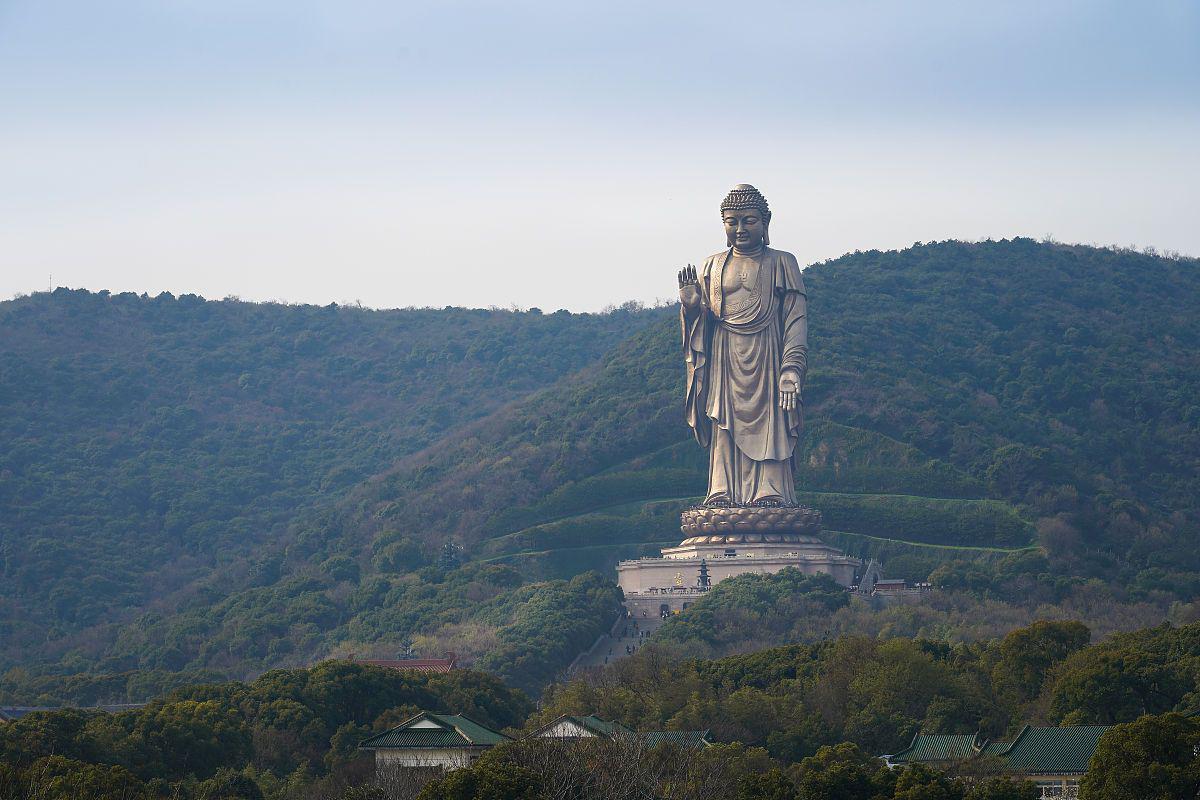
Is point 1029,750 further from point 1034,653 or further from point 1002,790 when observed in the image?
point 1034,653

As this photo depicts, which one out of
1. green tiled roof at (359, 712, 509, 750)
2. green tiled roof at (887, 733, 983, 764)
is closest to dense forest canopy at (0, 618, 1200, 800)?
green tiled roof at (359, 712, 509, 750)

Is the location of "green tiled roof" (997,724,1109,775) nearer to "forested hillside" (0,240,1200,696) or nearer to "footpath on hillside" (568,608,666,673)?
"forested hillside" (0,240,1200,696)

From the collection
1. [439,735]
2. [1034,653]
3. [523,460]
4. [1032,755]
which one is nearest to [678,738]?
[439,735]

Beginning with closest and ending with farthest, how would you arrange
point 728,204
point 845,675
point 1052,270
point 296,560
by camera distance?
point 845,675 → point 728,204 → point 296,560 → point 1052,270

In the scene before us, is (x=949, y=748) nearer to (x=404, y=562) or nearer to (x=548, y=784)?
(x=548, y=784)

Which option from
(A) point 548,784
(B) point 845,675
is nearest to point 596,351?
(B) point 845,675

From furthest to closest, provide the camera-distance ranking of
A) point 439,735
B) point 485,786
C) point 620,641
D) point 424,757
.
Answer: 1. point 620,641
2. point 439,735
3. point 424,757
4. point 485,786
